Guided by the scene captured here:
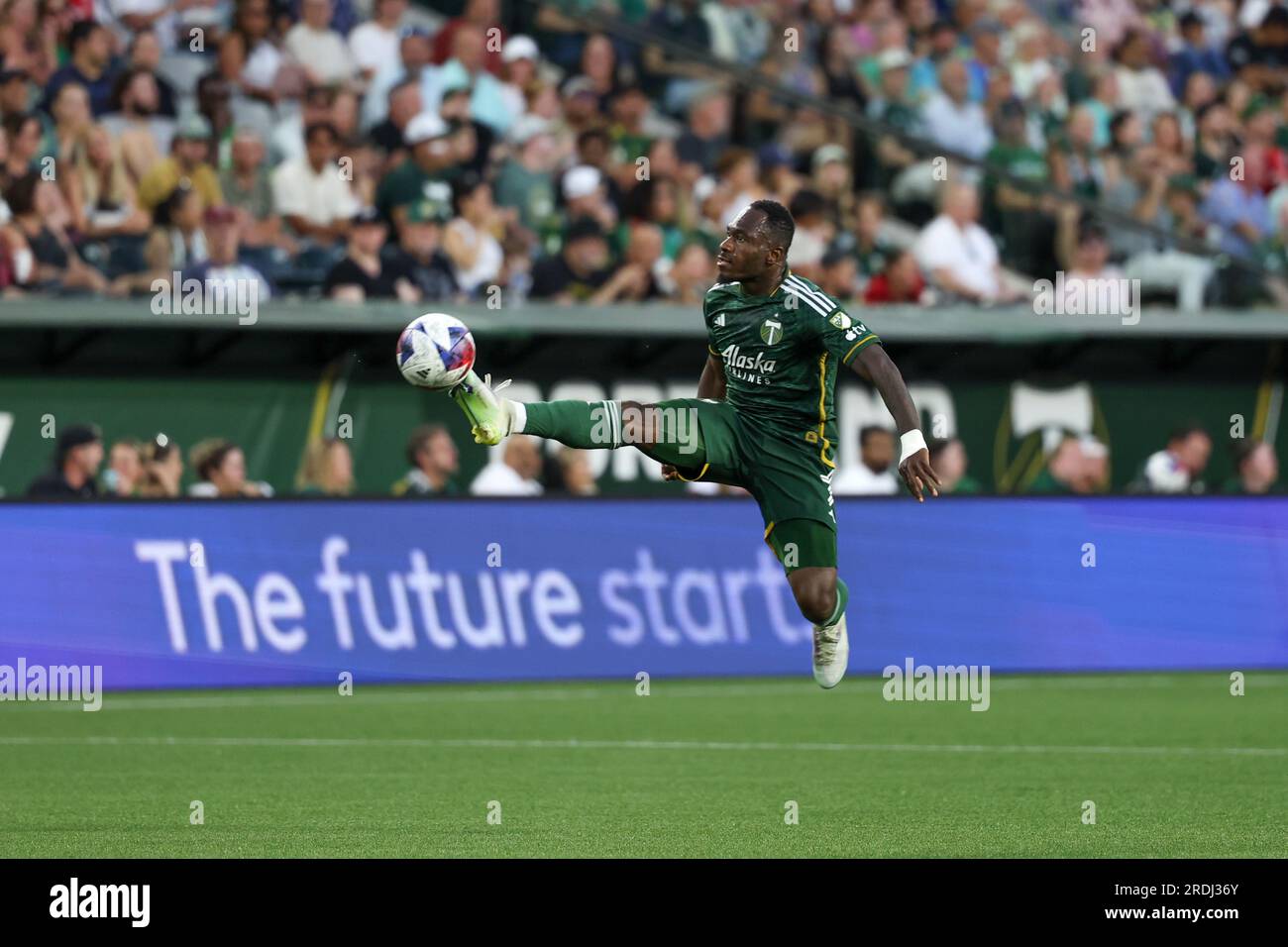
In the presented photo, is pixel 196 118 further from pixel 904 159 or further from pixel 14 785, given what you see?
pixel 14 785

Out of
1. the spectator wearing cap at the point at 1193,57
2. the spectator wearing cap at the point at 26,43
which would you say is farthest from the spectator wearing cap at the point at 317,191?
the spectator wearing cap at the point at 1193,57

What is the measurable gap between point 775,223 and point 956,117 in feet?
43.0

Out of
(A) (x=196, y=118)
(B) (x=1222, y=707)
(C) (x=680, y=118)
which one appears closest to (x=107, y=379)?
(A) (x=196, y=118)

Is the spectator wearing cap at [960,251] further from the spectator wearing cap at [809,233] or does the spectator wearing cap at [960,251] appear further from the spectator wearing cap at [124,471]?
the spectator wearing cap at [124,471]

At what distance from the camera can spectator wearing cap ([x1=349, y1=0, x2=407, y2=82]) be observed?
21.6 m

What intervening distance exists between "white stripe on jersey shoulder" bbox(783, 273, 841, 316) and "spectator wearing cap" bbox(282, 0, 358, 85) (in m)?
10.4

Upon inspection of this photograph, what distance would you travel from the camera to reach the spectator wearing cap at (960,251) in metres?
22.2

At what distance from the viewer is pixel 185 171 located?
1984 cm

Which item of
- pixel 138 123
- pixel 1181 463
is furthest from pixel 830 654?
pixel 1181 463

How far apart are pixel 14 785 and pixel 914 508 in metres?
8.94

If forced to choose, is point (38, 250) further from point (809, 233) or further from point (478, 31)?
point (809, 233)

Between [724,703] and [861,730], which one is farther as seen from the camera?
[724,703]

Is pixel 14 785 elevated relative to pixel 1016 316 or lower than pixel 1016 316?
lower

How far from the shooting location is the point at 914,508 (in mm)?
19438
